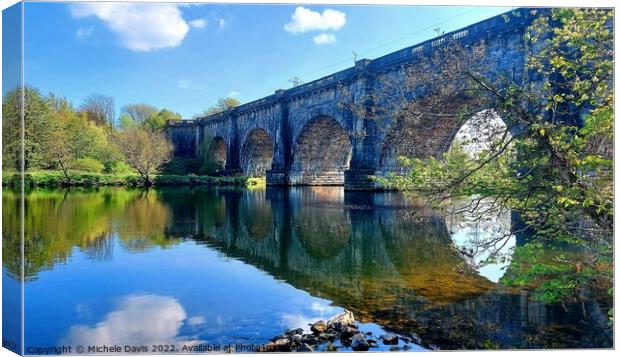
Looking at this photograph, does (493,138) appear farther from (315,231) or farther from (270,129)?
(270,129)

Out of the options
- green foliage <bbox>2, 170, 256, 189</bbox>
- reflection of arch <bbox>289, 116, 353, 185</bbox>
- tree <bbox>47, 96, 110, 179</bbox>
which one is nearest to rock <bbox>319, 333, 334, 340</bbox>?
green foliage <bbox>2, 170, 256, 189</bbox>

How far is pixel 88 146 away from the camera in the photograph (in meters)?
12.9

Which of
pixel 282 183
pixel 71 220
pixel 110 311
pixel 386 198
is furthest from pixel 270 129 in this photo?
pixel 110 311

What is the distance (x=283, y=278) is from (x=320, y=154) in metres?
34.8

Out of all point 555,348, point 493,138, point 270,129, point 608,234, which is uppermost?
point 270,129

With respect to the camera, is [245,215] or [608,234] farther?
[245,215]

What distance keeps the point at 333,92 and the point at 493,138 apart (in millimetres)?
29819

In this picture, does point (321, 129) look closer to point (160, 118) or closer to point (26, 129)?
point (160, 118)

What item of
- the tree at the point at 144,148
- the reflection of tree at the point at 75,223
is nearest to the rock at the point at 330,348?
the reflection of tree at the point at 75,223

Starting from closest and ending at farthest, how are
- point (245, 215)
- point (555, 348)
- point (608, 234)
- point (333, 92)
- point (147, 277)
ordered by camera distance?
point (608, 234), point (555, 348), point (147, 277), point (245, 215), point (333, 92)

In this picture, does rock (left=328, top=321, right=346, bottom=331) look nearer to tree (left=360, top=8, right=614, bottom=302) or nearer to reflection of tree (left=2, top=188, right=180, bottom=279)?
tree (left=360, top=8, right=614, bottom=302)

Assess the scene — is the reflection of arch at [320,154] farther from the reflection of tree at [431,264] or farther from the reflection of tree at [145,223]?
the reflection of tree at [431,264]

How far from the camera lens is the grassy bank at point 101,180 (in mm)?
7639

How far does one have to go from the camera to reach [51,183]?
10.7m
